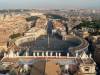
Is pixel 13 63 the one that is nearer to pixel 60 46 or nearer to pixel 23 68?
pixel 23 68

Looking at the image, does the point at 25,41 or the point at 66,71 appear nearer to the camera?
the point at 66,71

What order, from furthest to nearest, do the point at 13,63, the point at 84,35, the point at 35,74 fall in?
the point at 84,35
the point at 13,63
the point at 35,74

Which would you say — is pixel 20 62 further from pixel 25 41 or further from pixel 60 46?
Answer: pixel 25 41

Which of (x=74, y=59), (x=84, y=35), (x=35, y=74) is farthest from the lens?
(x=84, y=35)

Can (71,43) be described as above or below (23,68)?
below

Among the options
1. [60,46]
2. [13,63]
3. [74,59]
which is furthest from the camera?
[60,46]

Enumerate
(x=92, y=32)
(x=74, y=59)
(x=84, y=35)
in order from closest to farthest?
(x=74, y=59), (x=84, y=35), (x=92, y=32)

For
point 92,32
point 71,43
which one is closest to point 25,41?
point 71,43

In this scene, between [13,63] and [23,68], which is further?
[13,63]

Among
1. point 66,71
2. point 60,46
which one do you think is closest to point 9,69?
point 66,71
